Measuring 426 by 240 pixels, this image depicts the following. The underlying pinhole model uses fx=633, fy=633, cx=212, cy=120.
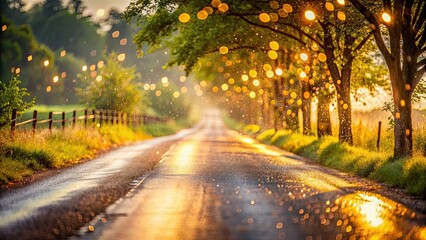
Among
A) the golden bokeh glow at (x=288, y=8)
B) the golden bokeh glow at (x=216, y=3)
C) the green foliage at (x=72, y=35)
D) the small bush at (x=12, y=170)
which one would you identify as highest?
the green foliage at (x=72, y=35)

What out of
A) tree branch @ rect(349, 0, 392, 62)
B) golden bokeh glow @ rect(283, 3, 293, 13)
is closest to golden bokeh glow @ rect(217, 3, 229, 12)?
golden bokeh glow @ rect(283, 3, 293, 13)

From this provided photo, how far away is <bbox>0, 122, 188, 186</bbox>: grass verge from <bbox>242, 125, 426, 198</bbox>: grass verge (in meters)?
Answer: 8.71

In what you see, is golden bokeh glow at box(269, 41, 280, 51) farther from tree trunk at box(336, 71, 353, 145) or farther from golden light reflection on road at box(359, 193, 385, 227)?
golden light reflection on road at box(359, 193, 385, 227)

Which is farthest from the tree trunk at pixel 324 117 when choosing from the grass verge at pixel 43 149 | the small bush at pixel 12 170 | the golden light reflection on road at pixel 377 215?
the golden light reflection on road at pixel 377 215

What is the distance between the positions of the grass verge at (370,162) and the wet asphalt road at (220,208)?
758 mm

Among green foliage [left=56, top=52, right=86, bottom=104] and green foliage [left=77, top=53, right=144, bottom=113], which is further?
green foliage [left=56, top=52, right=86, bottom=104]

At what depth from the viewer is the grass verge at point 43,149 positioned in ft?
52.4

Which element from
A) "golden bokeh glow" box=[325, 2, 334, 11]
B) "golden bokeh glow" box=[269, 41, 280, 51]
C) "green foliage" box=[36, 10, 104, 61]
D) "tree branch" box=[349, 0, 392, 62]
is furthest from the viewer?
"green foliage" box=[36, 10, 104, 61]

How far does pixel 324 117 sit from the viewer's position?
98.3 ft

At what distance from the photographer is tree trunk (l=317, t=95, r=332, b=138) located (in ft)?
97.1

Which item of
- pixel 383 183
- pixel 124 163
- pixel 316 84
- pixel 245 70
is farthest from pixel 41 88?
pixel 383 183

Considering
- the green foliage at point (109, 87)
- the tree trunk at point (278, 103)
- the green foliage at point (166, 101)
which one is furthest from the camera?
the green foliage at point (166, 101)

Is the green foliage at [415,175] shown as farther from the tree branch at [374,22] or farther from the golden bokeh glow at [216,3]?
the golden bokeh glow at [216,3]

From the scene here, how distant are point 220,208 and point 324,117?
66.4 feet
